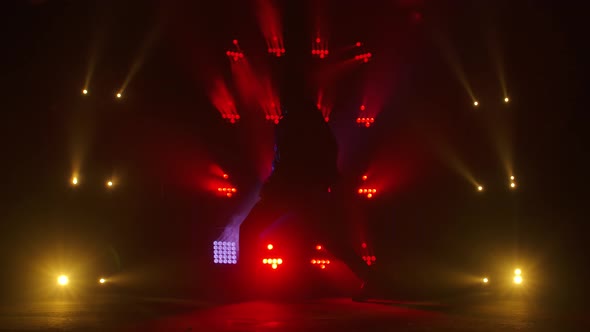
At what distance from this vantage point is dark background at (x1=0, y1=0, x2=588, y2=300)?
1552 centimetres

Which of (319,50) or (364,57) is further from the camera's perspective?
(364,57)

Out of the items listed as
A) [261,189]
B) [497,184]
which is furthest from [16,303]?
[497,184]

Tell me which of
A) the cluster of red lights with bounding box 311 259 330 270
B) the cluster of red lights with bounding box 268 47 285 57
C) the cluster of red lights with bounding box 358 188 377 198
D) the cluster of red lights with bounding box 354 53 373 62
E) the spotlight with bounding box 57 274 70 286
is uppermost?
the cluster of red lights with bounding box 268 47 285 57

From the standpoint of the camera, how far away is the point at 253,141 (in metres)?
15.7

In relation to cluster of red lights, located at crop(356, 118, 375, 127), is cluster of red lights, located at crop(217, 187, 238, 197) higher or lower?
lower

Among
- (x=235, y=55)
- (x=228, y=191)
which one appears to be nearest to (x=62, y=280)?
(x=228, y=191)

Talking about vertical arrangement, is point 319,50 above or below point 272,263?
above

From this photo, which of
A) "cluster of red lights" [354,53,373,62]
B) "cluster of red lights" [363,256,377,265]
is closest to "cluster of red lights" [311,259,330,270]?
"cluster of red lights" [363,256,377,265]

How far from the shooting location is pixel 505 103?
1579 cm

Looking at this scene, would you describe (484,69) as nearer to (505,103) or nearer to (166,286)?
(505,103)

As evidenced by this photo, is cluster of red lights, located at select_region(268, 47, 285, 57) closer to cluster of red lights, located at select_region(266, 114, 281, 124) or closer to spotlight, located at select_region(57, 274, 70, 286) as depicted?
cluster of red lights, located at select_region(266, 114, 281, 124)

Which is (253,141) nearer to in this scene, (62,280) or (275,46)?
(275,46)

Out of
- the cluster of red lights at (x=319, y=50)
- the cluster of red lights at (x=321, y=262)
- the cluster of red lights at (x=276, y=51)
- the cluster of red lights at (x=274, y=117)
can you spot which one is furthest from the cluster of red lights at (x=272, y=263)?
the cluster of red lights at (x=319, y=50)

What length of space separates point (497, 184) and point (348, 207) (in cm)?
398
